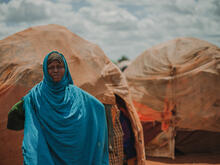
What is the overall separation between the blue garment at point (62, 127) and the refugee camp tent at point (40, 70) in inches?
60.3

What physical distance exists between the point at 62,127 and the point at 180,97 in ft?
14.3

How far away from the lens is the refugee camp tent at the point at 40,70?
362 cm

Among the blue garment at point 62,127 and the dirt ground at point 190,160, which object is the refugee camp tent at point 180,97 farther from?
the blue garment at point 62,127

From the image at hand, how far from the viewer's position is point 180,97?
6.02 m

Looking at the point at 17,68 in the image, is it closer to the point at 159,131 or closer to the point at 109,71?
the point at 109,71

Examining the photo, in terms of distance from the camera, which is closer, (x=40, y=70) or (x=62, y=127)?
(x=62, y=127)

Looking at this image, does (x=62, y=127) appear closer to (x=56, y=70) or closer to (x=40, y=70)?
(x=56, y=70)

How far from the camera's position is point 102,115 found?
2363 mm

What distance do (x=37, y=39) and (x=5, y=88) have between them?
94 cm

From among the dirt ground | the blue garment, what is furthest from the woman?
the dirt ground

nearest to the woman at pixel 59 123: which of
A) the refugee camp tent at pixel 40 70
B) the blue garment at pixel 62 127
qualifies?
the blue garment at pixel 62 127

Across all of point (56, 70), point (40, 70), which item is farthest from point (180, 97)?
point (56, 70)

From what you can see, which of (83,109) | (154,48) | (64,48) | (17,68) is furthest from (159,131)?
(83,109)

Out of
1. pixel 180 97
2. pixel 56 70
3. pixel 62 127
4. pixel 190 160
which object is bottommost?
pixel 190 160
